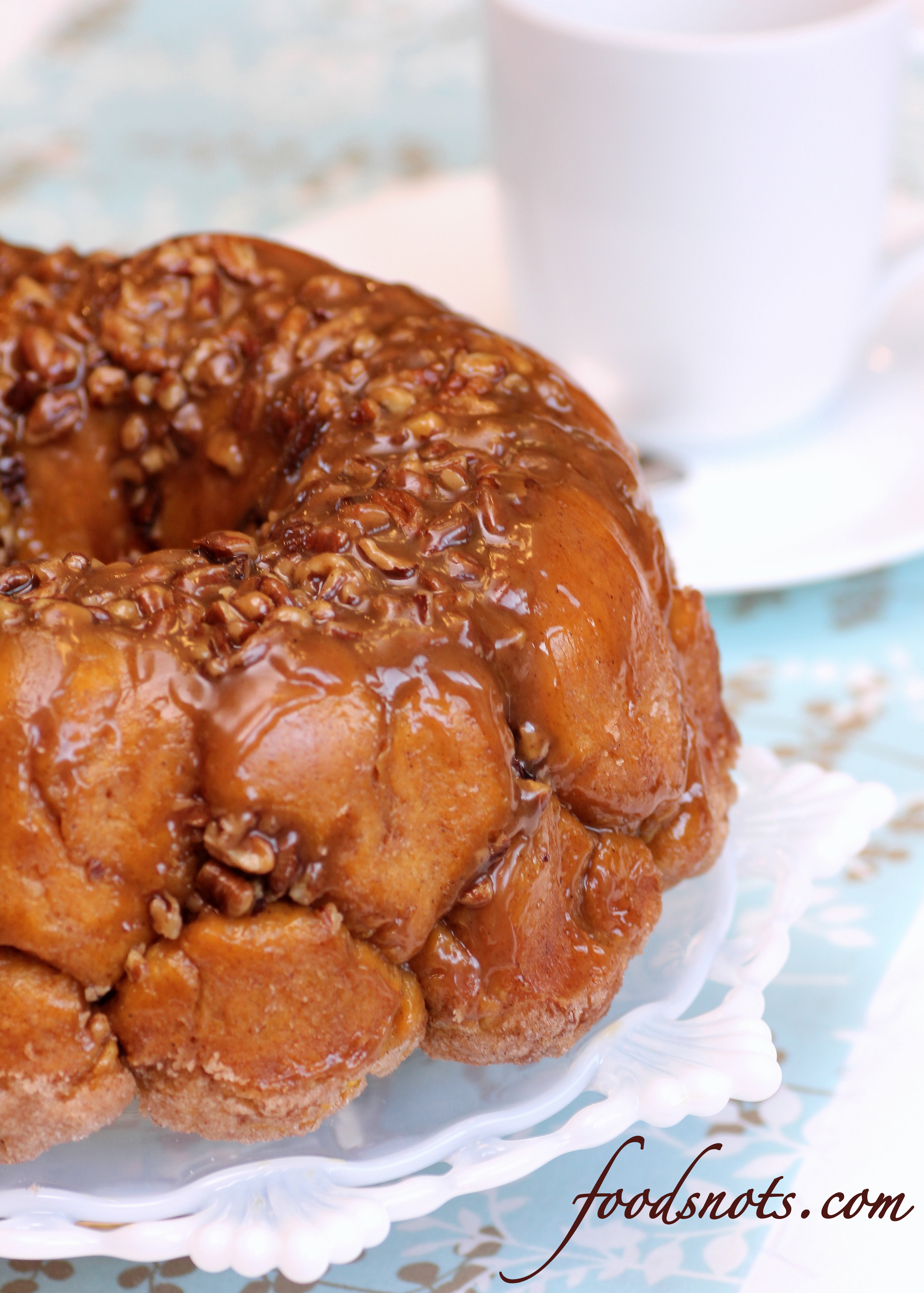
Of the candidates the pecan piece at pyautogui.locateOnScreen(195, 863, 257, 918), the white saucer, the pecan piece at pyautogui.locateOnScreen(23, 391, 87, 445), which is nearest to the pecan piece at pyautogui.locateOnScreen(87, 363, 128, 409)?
the pecan piece at pyautogui.locateOnScreen(23, 391, 87, 445)

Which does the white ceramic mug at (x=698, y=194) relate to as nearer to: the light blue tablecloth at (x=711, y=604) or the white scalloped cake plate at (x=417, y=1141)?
the light blue tablecloth at (x=711, y=604)

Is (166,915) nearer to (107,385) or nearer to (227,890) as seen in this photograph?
(227,890)

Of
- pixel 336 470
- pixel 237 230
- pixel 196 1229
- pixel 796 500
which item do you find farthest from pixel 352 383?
pixel 237 230

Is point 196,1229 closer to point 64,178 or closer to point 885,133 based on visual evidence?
point 885,133

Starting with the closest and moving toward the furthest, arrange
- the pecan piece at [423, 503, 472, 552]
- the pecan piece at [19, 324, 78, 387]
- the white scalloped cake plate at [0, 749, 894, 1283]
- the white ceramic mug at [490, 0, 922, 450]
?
the white scalloped cake plate at [0, 749, 894, 1283]
the pecan piece at [423, 503, 472, 552]
the pecan piece at [19, 324, 78, 387]
the white ceramic mug at [490, 0, 922, 450]

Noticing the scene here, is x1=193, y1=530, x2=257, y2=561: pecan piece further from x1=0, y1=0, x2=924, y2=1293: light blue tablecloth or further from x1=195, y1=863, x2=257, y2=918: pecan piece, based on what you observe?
x1=0, y1=0, x2=924, y2=1293: light blue tablecloth
